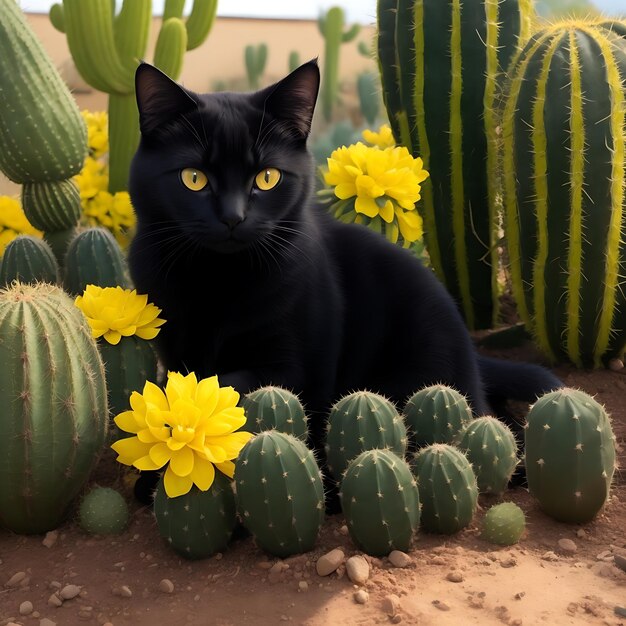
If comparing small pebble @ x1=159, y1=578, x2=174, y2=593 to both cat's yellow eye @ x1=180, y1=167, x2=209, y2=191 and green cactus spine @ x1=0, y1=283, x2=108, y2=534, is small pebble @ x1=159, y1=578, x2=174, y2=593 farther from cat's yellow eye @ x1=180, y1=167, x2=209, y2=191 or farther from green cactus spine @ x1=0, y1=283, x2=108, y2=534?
cat's yellow eye @ x1=180, y1=167, x2=209, y2=191

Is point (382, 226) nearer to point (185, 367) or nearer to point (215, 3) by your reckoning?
point (185, 367)

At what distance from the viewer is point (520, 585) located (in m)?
1.54

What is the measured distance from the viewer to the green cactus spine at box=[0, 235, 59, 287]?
2.50 m

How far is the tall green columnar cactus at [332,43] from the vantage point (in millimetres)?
6566

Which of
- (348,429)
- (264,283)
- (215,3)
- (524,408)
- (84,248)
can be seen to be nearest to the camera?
(348,429)

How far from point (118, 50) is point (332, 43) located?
11.6 ft

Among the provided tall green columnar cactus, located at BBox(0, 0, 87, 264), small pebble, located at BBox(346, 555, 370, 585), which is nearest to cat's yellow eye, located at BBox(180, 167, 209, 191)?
small pebble, located at BBox(346, 555, 370, 585)

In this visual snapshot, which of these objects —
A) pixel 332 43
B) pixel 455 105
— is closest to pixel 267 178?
pixel 455 105

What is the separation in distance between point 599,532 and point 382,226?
1.30 metres

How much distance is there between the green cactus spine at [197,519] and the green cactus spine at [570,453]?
64cm

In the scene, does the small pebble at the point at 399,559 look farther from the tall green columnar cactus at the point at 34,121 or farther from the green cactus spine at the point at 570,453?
the tall green columnar cactus at the point at 34,121

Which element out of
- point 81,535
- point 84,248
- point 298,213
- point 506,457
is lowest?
point 81,535

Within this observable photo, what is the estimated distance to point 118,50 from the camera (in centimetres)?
337

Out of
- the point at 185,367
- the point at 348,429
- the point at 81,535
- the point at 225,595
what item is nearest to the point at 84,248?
the point at 185,367
